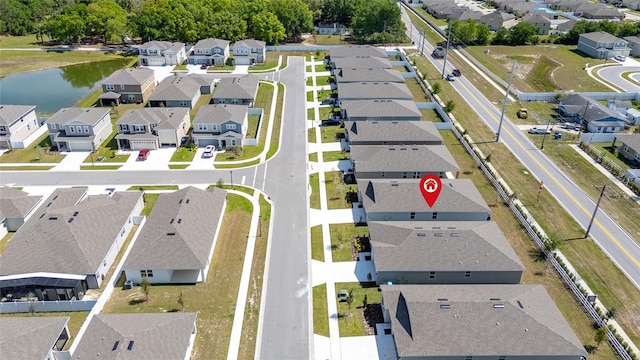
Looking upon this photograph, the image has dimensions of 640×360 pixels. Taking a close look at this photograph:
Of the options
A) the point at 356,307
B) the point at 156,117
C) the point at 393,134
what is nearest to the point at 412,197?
the point at 356,307

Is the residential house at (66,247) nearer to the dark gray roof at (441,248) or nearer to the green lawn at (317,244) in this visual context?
the green lawn at (317,244)

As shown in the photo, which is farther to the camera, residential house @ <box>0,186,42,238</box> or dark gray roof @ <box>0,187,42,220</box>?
dark gray roof @ <box>0,187,42,220</box>

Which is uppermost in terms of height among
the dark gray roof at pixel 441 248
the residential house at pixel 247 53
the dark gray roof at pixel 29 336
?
the residential house at pixel 247 53

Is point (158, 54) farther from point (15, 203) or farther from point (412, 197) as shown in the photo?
point (412, 197)

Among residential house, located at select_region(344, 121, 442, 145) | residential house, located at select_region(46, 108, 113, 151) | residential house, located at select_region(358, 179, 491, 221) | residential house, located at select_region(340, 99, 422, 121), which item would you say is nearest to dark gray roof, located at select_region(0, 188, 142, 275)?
residential house, located at select_region(46, 108, 113, 151)

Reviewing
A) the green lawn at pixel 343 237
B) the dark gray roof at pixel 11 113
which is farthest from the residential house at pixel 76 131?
the green lawn at pixel 343 237

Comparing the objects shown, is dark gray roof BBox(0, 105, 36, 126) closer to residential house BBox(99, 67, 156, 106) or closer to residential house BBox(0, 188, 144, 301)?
residential house BBox(99, 67, 156, 106)
